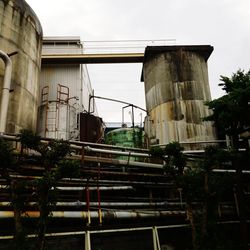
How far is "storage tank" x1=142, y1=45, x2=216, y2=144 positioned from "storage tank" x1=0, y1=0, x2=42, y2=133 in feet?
22.6

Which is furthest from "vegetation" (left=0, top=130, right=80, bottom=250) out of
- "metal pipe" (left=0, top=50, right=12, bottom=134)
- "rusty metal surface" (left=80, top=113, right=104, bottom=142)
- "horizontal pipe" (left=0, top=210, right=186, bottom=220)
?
"rusty metal surface" (left=80, top=113, right=104, bottom=142)

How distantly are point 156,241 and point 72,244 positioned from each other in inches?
97.9

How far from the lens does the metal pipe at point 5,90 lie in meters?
10.2

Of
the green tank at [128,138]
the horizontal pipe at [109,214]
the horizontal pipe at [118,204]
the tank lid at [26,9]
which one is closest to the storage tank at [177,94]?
the green tank at [128,138]

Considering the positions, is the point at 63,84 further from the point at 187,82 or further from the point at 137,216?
the point at 137,216

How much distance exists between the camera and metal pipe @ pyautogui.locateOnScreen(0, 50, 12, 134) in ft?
33.5

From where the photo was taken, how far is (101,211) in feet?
24.1

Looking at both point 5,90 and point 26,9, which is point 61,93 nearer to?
point 26,9

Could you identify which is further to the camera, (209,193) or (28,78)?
(28,78)

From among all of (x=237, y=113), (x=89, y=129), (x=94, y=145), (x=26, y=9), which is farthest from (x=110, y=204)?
(x=26, y=9)

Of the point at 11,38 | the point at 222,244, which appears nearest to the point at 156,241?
the point at 222,244

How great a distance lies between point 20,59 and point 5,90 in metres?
2.73

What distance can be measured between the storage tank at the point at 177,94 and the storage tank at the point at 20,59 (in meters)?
6.87

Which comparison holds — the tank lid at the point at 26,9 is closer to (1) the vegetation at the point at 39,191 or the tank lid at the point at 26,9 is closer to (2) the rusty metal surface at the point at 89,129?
(2) the rusty metal surface at the point at 89,129
